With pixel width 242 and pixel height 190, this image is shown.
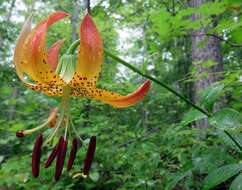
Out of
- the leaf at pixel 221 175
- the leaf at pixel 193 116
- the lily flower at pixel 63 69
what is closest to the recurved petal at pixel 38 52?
the lily flower at pixel 63 69

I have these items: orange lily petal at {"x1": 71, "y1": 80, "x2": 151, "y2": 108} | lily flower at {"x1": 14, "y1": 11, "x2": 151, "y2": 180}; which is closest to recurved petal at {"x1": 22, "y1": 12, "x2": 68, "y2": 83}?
lily flower at {"x1": 14, "y1": 11, "x2": 151, "y2": 180}

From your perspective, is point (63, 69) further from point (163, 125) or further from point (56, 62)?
point (163, 125)

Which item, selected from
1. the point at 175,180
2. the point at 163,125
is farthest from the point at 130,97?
the point at 163,125

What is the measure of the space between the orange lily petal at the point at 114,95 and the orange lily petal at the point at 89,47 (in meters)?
0.14

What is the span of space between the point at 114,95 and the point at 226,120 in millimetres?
335

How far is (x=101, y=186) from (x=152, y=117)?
10.3 ft

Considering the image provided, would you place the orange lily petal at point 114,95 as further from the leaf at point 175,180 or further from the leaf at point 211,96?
the leaf at point 175,180

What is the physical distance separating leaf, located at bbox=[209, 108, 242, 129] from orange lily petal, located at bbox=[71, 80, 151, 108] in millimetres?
202

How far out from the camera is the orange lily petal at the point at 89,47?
31.4 inches

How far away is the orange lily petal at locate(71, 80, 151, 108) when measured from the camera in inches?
37.5

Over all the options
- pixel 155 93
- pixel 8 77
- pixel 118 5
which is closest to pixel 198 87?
pixel 155 93

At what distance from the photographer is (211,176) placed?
106 centimetres

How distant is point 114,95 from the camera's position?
103cm

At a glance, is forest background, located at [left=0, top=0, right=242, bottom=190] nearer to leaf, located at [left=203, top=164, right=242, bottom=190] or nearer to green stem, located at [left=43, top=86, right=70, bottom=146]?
leaf, located at [left=203, top=164, right=242, bottom=190]
